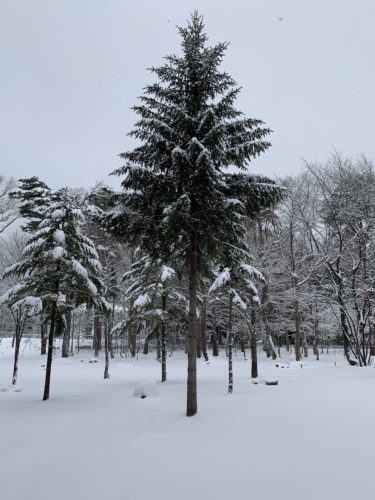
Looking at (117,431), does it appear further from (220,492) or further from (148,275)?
(148,275)

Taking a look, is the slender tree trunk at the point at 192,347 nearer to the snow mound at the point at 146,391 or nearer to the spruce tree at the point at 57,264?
the snow mound at the point at 146,391

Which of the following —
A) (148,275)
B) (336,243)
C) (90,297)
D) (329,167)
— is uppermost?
(329,167)

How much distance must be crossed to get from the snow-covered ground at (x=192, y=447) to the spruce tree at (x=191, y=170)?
1.90 meters

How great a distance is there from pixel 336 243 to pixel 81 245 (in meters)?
17.4

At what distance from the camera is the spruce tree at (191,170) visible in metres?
9.71

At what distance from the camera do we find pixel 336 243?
23.5 metres

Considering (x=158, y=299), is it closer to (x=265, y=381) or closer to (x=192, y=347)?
(x=265, y=381)

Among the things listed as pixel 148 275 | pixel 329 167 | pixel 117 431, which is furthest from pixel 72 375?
pixel 329 167

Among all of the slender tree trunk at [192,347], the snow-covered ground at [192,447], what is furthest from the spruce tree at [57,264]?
the slender tree trunk at [192,347]

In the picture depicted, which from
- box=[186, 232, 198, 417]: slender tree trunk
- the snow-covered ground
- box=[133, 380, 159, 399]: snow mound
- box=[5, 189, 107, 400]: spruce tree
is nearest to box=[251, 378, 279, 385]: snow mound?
the snow-covered ground

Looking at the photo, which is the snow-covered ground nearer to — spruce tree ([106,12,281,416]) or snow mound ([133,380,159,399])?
snow mound ([133,380,159,399])

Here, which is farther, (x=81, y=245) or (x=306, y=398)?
(x=81, y=245)

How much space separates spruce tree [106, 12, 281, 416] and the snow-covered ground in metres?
1.90

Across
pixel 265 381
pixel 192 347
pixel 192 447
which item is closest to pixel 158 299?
pixel 265 381
